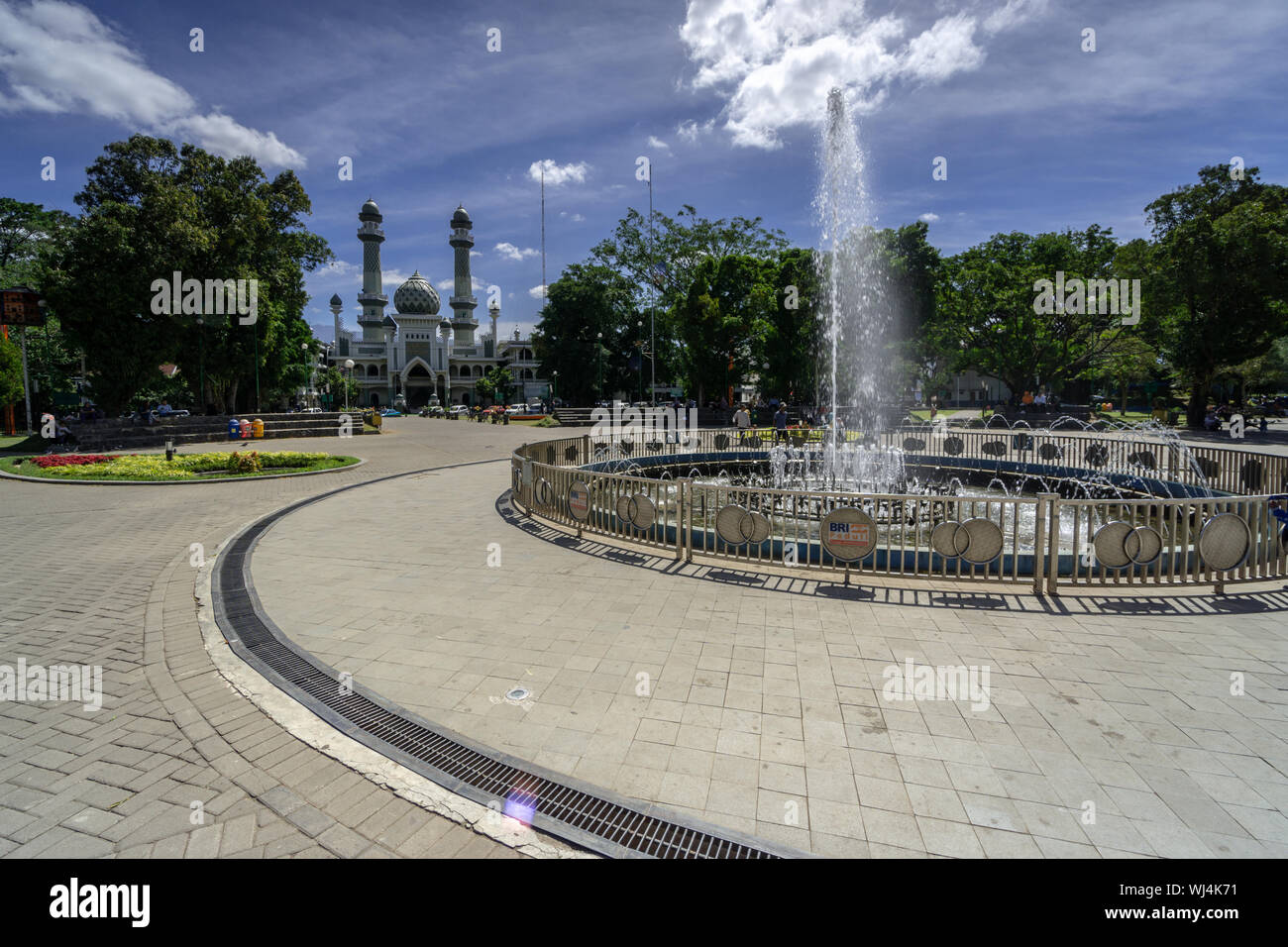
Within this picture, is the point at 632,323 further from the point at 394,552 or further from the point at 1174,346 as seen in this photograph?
the point at 394,552

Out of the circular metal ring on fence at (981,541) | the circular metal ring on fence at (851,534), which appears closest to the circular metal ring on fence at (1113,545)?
the circular metal ring on fence at (981,541)

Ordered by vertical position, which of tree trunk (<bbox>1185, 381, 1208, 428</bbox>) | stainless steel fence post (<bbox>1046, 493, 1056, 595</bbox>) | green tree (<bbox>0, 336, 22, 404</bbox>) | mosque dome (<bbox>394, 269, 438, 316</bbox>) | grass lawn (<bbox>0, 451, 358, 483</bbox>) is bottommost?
stainless steel fence post (<bbox>1046, 493, 1056, 595</bbox>)

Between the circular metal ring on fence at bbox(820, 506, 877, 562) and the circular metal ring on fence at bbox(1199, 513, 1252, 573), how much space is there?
3.63 m

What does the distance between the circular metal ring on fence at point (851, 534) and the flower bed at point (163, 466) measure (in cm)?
1748

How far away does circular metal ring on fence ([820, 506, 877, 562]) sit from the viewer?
7.40 m

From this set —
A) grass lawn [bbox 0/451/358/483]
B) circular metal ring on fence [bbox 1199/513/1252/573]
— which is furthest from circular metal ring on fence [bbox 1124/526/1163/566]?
grass lawn [bbox 0/451/358/483]

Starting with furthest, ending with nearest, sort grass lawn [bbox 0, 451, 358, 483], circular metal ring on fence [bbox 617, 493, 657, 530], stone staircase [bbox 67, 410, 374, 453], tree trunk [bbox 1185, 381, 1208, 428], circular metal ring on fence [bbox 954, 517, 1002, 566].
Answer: tree trunk [bbox 1185, 381, 1208, 428] < stone staircase [bbox 67, 410, 374, 453] < grass lawn [bbox 0, 451, 358, 483] < circular metal ring on fence [bbox 617, 493, 657, 530] < circular metal ring on fence [bbox 954, 517, 1002, 566]

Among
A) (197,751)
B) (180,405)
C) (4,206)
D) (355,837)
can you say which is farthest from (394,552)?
(180,405)

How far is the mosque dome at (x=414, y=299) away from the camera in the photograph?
89375mm

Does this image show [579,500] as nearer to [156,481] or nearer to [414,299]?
[156,481]

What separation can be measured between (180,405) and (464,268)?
50933 mm

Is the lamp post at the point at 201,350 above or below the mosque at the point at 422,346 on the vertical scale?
below

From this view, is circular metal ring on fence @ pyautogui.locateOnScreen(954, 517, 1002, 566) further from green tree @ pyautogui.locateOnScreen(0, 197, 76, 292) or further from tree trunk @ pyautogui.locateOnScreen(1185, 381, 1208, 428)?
green tree @ pyautogui.locateOnScreen(0, 197, 76, 292)

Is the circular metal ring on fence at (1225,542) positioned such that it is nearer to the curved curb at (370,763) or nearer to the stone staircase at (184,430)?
the curved curb at (370,763)
